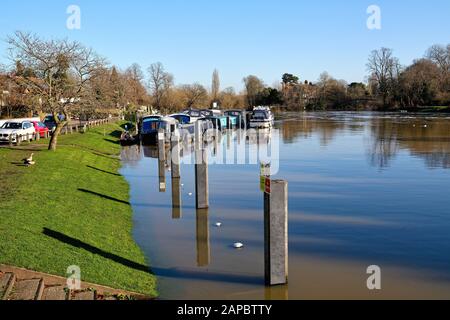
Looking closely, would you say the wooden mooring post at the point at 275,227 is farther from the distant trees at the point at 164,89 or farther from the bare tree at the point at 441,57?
the bare tree at the point at 441,57

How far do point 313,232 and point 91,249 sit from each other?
591 centimetres

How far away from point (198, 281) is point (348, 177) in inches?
540

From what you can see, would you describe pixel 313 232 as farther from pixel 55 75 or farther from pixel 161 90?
pixel 161 90

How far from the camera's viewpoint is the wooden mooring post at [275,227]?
352 inches

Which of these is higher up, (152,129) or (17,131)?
(17,131)

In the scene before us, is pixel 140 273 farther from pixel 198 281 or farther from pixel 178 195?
pixel 178 195

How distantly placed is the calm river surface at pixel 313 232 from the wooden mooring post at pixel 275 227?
→ 497mm

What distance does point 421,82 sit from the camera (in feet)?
331

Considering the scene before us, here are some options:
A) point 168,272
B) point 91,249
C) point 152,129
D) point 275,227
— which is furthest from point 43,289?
point 152,129

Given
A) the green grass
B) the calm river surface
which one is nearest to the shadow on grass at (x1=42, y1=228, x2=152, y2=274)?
the green grass

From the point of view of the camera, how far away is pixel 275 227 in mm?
9000

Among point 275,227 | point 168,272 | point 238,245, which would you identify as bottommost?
A: point 168,272

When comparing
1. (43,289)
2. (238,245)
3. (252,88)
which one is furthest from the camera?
(252,88)

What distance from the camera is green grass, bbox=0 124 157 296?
9047mm
